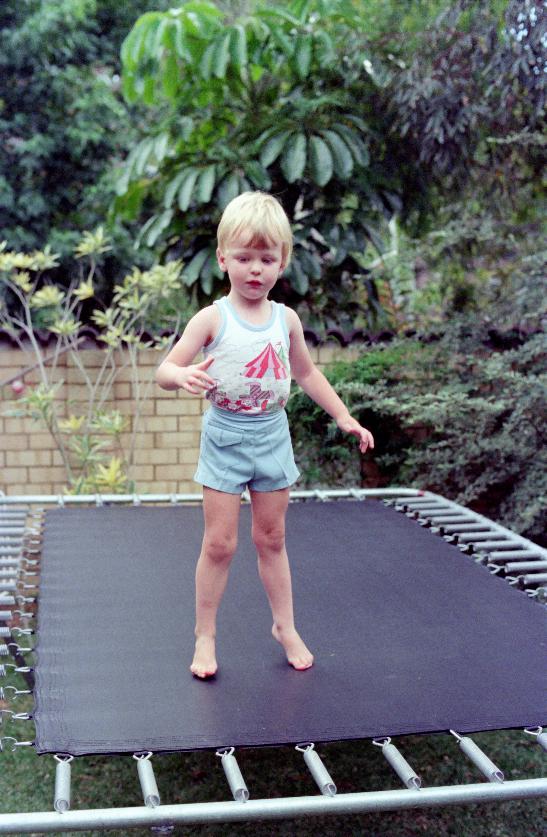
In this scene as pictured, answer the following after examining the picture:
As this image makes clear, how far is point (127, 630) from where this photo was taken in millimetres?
2332

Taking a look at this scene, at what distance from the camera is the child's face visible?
6.01ft

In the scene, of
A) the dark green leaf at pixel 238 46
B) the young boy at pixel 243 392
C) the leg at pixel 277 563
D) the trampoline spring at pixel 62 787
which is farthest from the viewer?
the dark green leaf at pixel 238 46

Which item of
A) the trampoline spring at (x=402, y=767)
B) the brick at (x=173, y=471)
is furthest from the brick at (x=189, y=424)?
the trampoline spring at (x=402, y=767)

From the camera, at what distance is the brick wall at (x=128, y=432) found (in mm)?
4961

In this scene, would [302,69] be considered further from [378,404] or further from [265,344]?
[265,344]

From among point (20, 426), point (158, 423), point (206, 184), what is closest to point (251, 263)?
point (206, 184)

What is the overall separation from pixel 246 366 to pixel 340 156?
327 centimetres

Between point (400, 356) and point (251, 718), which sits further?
point (400, 356)

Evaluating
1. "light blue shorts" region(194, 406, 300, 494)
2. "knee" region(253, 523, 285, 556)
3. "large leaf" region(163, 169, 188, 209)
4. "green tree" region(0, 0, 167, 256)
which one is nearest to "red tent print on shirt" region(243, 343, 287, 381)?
"light blue shorts" region(194, 406, 300, 494)

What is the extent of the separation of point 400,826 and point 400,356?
107 inches

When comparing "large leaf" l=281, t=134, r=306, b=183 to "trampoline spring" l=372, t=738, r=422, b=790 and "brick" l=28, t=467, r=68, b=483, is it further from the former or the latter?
"trampoline spring" l=372, t=738, r=422, b=790

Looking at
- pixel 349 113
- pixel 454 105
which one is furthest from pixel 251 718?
pixel 349 113

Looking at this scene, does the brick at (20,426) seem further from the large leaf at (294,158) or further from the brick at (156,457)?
the large leaf at (294,158)

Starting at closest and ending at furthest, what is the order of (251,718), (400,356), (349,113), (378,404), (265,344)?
(251,718)
(265,344)
(378,404)
(400,356)
(349,113)
